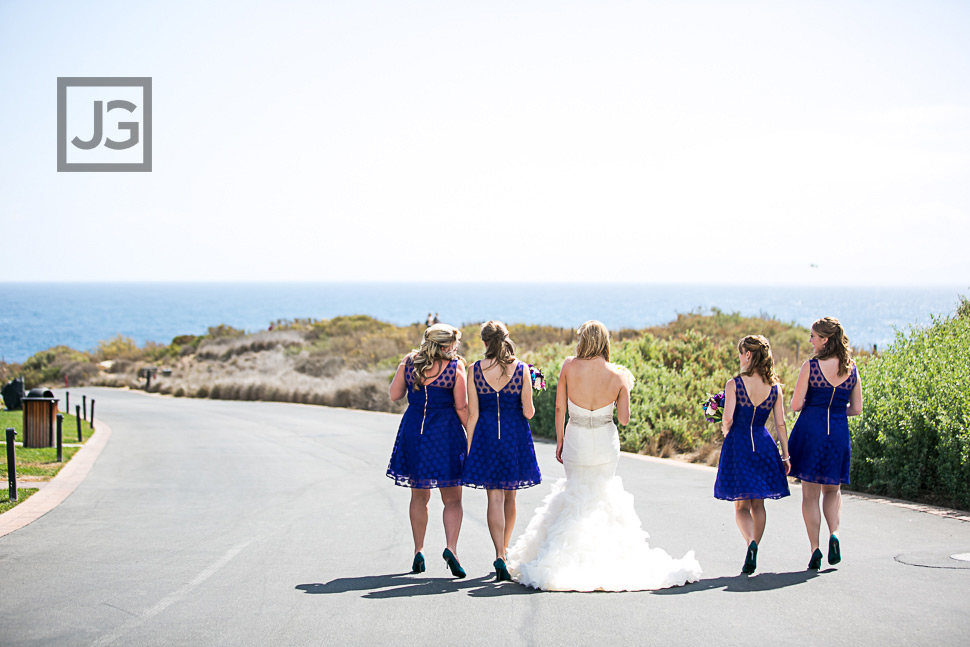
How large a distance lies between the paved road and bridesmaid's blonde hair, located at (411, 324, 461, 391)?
164cm

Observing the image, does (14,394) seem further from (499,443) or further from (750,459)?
(750,459)

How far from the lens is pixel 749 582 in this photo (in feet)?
22.4

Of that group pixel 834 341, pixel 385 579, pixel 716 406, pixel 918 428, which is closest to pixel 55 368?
pixel 385 579

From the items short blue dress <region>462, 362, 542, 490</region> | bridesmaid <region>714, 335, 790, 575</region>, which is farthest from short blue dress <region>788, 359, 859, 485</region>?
short blue dress <region>462, 362, 542, 490</region>

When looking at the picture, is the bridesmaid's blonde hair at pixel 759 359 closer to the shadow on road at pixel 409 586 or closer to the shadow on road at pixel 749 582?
the shadow on road at pixel 749 582

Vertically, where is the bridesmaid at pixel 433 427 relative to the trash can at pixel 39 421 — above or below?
above

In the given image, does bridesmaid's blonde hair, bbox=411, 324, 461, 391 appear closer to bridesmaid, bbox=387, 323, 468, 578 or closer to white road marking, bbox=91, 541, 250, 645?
bridesmaid, bbox=387, 323, 468, 578

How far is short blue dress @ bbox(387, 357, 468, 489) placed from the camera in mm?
7148

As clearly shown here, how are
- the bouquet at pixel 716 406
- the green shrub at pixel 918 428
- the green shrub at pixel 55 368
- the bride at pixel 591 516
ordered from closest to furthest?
the bride at pixel 591 516 < the bouquet at pixel 716 406 < the green shrub at pixel 918 428 < the green shrub at pixel 55 368

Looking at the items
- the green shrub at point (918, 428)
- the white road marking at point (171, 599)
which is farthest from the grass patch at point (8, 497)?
the green shrub at point (918, 428)

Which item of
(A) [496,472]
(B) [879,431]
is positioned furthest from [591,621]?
(B) [879,431]

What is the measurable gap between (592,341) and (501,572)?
6.31 feet

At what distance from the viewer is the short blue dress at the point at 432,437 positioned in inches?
281

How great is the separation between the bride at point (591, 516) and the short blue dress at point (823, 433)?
132 centimetres
